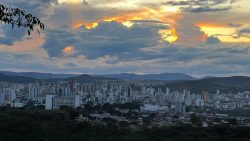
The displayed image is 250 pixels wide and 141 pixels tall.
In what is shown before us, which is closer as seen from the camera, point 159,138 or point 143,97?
point 159,138

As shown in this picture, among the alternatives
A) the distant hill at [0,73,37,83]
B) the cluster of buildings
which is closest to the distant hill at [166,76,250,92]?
the cluster of buildings

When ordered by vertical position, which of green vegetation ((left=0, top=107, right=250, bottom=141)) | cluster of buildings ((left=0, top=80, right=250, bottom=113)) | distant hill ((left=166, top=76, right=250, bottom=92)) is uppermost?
distant hill ((left=166, top=76, right=250, bottom=92))

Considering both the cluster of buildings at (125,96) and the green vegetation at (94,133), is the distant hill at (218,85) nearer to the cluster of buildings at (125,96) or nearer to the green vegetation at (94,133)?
the cluster of buildings at (125,96)

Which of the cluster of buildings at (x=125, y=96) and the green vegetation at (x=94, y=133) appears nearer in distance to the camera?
the green vegetation at (x=94, y=133)

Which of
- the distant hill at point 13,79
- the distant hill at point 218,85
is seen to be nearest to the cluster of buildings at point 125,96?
the distant hill at point 218,85

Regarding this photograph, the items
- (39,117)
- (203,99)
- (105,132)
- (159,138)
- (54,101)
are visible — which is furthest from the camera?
(203,99)

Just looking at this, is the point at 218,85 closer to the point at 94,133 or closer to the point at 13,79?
the point at 13,79

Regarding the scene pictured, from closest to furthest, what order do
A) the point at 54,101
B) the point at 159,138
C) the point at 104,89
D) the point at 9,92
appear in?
the point at 159,138, the point at 54,101, the point at 9,92, the point at 104,89

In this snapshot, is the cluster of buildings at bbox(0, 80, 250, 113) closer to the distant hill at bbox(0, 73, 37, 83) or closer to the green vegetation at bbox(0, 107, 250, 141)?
the distant hill at bbox(0, 73, 37, 83)

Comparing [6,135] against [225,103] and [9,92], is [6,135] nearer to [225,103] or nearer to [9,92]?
[9,92]

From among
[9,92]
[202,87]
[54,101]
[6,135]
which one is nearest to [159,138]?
[6,135]

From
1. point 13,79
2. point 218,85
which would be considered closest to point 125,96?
point 218,85
